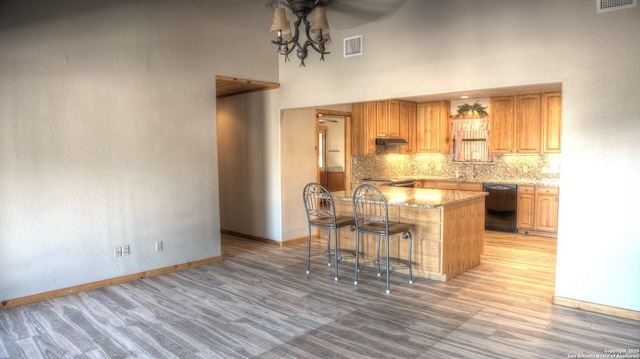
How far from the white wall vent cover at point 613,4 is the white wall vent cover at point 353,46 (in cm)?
250

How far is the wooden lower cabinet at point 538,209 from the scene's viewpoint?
6891 mm

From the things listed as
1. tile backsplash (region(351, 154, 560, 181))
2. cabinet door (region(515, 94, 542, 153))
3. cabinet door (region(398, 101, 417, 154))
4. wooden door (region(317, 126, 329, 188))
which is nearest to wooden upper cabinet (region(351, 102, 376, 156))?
tile backsplash (region(351, 154, 560, 181))

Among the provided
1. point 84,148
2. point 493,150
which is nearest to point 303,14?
point 84,148

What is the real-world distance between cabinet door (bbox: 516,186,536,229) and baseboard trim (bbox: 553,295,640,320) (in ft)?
11.2

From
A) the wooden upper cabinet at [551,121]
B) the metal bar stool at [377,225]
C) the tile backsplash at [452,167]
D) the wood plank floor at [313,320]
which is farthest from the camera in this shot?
the tile backsplash at [452,167]

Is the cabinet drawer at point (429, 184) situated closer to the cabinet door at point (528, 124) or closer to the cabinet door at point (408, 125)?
the cabinet door at point (408, 125)

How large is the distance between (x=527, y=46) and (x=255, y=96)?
396cm

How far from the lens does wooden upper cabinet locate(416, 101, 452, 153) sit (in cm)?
826

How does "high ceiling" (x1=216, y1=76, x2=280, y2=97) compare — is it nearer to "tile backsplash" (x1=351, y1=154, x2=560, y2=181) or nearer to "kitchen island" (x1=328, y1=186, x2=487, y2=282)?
"kitchen island" (x1=328, y1=186, x2=487, y2=282)

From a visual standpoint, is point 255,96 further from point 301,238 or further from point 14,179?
point 14,179

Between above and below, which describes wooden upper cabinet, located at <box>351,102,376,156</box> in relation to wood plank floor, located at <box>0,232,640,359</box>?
above

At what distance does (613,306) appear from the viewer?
12.1 feet

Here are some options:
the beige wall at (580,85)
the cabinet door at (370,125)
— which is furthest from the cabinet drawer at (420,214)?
the cabinet door at (370,125)

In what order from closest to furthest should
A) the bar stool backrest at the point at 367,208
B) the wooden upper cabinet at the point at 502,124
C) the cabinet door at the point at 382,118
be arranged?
the bar stool backrest at the point at 367,208
the wooden upper cabinet at the point at 502,124
the cabinet door at the point at 382,118
